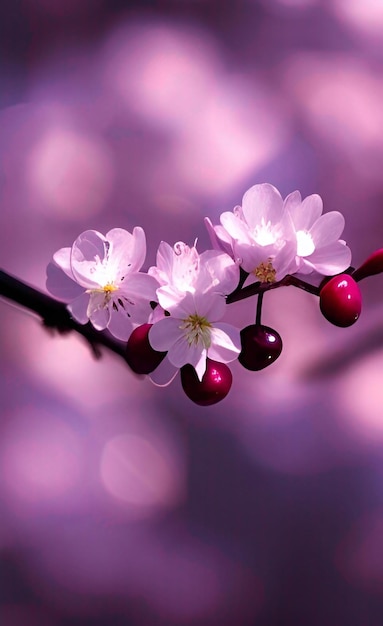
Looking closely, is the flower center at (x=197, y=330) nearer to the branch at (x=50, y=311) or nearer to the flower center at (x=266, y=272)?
the flower center at (x=266, y=272)

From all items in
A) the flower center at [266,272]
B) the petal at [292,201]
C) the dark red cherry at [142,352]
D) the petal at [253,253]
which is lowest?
the dark red cherry at [142,352]

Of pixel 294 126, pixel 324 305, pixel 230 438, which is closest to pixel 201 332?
pixel 324 305

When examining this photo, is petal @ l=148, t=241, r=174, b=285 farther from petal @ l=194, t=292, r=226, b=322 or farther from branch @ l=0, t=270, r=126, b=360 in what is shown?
branch @ l=0, t=270, r=126, b=360

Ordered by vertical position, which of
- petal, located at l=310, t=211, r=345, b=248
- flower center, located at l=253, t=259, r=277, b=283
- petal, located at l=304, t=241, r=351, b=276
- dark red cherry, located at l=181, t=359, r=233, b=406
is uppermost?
petal, located at l=310, t=211, r=345, b=248

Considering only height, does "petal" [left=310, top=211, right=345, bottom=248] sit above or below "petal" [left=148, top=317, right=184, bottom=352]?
above

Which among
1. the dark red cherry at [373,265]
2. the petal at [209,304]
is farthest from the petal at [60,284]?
the dark red cherry at [373,265]

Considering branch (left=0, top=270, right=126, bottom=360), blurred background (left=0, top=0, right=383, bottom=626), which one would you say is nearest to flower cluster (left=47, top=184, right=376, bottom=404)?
branch (left=0, top=270, right=126, bottom=360)

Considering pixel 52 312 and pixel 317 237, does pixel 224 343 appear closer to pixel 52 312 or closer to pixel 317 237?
pixel 317 237

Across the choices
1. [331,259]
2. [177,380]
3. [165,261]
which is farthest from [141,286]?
[177,380]
